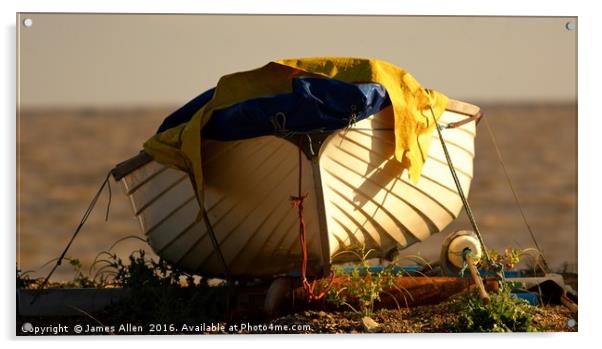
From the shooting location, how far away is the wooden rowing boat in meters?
7.02

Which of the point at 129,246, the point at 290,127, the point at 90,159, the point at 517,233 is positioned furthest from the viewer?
the point at 90,159

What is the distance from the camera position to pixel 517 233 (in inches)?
337

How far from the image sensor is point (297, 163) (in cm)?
699

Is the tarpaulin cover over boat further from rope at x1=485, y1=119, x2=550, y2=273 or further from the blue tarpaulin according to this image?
rope at x1=485, y1=119, x2=550, y2=273

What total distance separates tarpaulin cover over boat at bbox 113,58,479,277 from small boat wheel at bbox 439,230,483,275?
0.28 meters

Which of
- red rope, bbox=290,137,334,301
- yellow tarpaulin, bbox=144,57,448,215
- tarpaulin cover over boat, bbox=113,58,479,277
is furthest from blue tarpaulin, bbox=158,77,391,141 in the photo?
red rope, bbox=290,137,334,301

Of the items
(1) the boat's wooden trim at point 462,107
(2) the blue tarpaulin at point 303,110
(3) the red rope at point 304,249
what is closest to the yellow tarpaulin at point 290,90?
(2) the blue tarpaulin at point 303,110

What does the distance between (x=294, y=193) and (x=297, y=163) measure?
161 millimetres

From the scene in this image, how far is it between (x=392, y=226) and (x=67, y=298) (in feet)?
5.60

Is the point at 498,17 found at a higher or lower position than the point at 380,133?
higher

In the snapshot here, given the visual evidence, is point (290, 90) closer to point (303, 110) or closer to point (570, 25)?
point (303, 110)

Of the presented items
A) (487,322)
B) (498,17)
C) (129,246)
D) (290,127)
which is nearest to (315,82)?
(290,127)

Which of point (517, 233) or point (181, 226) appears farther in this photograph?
point (517, 233)

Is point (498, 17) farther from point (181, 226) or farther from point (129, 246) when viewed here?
point (129, 246)
